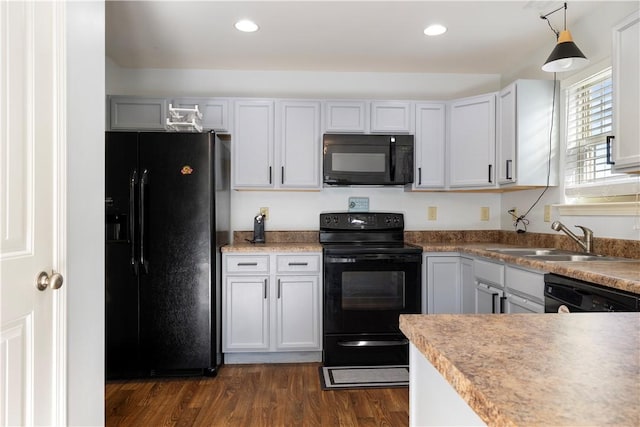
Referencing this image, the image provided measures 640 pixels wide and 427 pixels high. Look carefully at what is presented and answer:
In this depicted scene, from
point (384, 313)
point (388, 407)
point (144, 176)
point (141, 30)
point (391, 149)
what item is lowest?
point (388, 407)

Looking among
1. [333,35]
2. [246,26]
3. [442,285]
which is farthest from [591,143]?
[246,26]

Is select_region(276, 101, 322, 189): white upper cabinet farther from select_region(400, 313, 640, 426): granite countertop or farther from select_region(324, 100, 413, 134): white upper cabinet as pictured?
select_region(400, 313, 640, 426): granite countertop

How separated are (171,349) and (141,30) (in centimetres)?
220

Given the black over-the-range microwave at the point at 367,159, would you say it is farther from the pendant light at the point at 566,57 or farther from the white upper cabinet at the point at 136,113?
the white upper cabinet at the point at 136,113

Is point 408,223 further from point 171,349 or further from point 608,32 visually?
point 171,349

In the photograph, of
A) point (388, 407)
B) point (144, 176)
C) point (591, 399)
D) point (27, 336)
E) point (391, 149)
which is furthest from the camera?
point (391, 149)

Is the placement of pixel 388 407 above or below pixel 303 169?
below

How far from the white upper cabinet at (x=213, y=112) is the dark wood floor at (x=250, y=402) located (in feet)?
6.21

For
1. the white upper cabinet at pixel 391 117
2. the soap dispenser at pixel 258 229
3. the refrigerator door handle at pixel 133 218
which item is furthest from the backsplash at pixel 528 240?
the refrigerator door handle at pixel 133 218

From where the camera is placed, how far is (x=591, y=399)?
0.47m

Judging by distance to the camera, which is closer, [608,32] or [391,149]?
[608,32]

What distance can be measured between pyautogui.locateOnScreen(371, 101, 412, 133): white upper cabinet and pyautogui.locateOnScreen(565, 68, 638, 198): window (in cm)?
114

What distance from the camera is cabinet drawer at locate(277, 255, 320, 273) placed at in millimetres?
2826

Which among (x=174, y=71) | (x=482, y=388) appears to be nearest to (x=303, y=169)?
(x=174, y=71)
